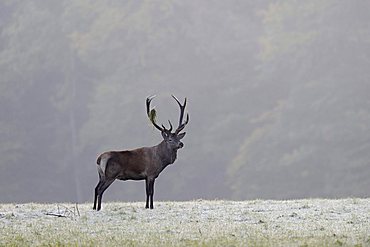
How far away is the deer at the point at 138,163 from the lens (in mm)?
17422

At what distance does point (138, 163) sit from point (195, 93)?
32.4 m

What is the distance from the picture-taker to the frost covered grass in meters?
12.4

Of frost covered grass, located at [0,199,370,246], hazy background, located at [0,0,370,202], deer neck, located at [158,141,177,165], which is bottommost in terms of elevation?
frost covered grass, located at [0,199,370,246]

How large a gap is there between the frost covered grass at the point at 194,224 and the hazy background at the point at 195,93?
2491 cm

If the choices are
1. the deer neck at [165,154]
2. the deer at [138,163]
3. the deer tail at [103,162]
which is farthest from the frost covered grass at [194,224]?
the deer neck at [165,154]

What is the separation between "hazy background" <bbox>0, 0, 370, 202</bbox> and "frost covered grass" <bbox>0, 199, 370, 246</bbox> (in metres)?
24.9

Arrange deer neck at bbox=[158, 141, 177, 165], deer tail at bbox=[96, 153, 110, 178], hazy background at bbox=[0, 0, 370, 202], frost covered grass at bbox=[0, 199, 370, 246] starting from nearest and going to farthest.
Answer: frost covered grass at bbox=[0, 199, 370, 246] < deer tail at bbox=[96, 153, 110, 178] < deer neck at bbox=[158, 141, 177, 165] < hazy background at bbox=[0, 0, 370, 202]

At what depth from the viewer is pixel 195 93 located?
164 ft

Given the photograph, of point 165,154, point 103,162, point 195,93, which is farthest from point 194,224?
point 195,93

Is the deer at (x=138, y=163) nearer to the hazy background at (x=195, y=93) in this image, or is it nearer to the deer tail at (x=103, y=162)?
the deer tail at (x=103, y=162)

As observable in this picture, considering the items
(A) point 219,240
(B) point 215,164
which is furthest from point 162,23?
(A) point 219,240

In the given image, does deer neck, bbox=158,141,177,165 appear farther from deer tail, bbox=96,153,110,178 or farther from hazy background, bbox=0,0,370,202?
hazy background, bbox=0,0,370,202

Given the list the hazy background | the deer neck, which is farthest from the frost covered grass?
the hazy background

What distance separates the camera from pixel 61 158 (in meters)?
49.5
